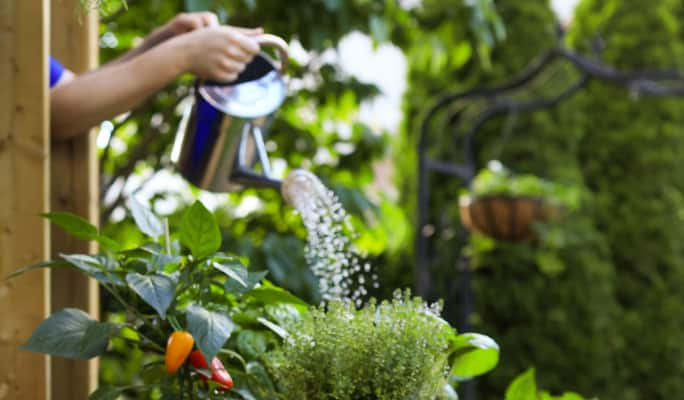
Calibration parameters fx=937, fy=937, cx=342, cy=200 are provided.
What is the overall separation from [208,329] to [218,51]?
1.21 ft

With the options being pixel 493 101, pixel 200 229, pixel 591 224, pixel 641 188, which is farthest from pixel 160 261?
pixel 641 188

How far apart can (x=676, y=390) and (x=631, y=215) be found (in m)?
1.03

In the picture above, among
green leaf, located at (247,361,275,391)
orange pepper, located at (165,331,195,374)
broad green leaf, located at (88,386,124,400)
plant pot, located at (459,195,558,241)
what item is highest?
orange pepper, located at (165,331,195,374)

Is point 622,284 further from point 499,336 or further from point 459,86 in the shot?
point 459,86

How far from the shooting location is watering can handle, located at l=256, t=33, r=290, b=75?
43.5 inches

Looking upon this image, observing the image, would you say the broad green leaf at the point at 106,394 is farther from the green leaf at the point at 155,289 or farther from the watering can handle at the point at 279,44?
the watering can handle at the point at 279,44

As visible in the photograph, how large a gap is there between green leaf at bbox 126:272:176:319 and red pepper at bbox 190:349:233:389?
57 millimetres

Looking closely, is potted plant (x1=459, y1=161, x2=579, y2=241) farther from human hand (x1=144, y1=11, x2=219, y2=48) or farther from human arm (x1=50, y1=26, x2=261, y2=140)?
human arm (x1=50, y1=26, x2=261, y2=140)

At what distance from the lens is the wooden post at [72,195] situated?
3.69 feet

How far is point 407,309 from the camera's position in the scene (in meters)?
0.88

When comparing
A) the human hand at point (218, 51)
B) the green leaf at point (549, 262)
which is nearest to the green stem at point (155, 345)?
the human hand at point (218, 51)

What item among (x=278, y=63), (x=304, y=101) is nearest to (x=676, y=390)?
(x=304, y=101)

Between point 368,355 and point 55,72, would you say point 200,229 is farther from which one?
point 55,72

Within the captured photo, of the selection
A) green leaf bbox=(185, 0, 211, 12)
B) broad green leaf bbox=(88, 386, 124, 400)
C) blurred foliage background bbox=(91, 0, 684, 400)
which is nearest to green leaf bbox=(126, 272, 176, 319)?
broad green leaf bbox=(88, 386, 124, 400)
